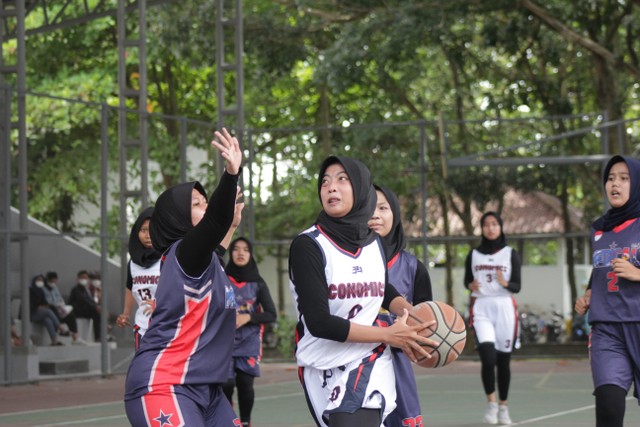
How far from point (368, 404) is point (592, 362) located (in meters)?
2.77

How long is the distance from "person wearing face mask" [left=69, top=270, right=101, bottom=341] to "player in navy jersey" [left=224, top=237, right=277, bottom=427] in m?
9.32

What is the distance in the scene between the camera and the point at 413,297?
7.62 m

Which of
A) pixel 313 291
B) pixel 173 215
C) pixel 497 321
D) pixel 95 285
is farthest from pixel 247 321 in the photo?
pixel 95 285

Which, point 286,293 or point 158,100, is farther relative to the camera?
point 286,293

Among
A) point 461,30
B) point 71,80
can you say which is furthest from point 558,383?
A: point 71,80

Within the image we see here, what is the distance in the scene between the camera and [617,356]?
310 inches

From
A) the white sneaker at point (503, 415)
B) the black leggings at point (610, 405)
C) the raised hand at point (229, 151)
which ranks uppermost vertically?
the raised hand at point (229, 151)

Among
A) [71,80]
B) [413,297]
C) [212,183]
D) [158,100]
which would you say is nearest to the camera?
[413,297]

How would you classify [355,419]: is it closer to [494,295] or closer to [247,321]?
[247,321]

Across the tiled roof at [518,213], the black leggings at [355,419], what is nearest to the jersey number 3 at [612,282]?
the black leggings at [355,419]

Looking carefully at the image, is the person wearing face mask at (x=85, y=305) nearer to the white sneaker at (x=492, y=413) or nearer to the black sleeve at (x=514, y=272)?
the black sleeve at (x=514, y=272)

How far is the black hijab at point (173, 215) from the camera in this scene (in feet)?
19.0

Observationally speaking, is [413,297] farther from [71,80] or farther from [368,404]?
[71,80]

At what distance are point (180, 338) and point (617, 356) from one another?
10.8 feet
